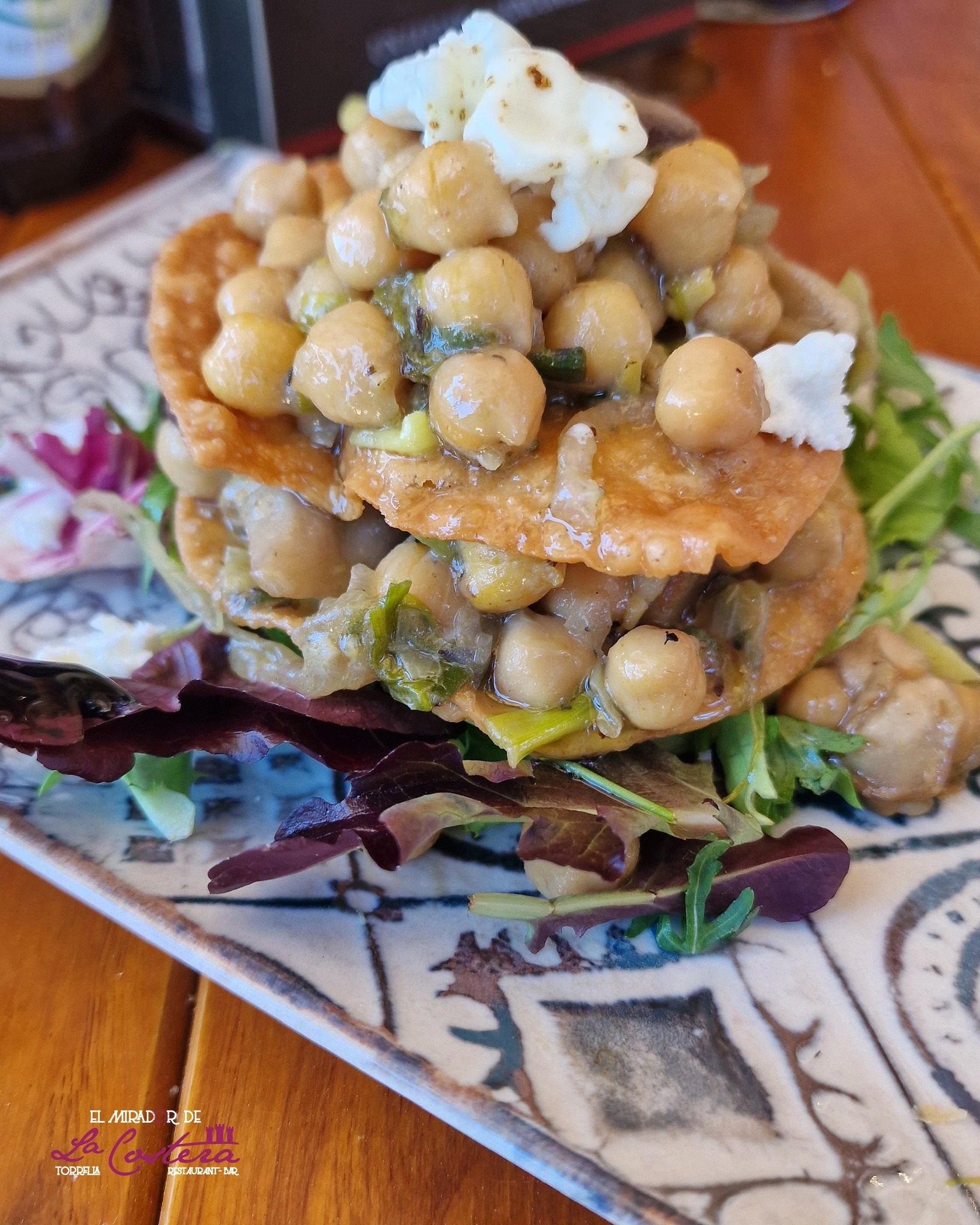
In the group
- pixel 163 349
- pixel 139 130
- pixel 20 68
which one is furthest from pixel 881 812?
pixel 139 130

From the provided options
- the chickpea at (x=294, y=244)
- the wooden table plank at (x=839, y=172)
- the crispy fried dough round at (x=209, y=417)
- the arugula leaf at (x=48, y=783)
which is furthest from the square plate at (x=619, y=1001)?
the wooden table plank at (x=839, y=172)

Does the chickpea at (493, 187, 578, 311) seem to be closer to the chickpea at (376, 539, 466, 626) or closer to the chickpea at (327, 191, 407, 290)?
the chickpea at (327, 191, 407, 290)

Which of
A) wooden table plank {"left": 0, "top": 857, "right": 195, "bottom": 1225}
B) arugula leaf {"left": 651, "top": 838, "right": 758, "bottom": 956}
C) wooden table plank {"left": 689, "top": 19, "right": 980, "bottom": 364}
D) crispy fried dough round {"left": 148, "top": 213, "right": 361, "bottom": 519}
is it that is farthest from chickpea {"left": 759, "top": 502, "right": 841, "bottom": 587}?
wooden table plank {"left": 689, "top": 19, "right": 980, "bottom": 364}

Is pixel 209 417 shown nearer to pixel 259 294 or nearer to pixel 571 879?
pixel 259 294

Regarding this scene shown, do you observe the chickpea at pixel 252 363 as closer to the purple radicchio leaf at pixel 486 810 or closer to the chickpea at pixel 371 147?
the chickpea at pixel 371 147

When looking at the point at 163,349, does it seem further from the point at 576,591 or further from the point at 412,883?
the point at 412,883

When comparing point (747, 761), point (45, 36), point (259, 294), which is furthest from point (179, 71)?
point (747, 761)
